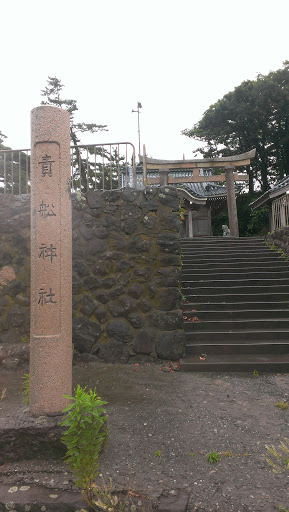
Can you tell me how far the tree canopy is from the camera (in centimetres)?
2202

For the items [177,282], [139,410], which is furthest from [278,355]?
[139,410]

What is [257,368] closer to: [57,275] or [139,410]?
[139,410]

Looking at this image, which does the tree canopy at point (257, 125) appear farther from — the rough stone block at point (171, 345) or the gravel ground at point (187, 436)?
the gravel ground at point (187, 436)

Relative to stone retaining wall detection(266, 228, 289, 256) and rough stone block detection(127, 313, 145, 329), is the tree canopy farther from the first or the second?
rough stone block detection(127, 313, 145, 329)

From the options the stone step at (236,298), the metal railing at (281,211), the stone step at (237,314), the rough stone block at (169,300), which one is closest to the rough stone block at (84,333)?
the rough stone block at (169,300)

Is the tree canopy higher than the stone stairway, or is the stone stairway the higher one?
the tree canopy

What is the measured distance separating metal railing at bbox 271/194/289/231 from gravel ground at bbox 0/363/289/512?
6551 millimetres

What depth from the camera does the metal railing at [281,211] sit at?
31.9 ft

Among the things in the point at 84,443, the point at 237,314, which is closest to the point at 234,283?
the point at 237,314

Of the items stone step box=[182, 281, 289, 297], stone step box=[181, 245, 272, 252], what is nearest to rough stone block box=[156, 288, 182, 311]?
stone step box=[182, 281, 289, 297]

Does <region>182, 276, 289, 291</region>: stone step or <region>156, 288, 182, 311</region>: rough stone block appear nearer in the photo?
<region>156, 288, 182, 311</region>: rough stone block

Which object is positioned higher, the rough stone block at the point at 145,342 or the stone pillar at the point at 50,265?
the stone pillar at the point at 50,265

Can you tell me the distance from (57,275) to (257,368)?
3184 mm

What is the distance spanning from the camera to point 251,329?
549 centimetres
